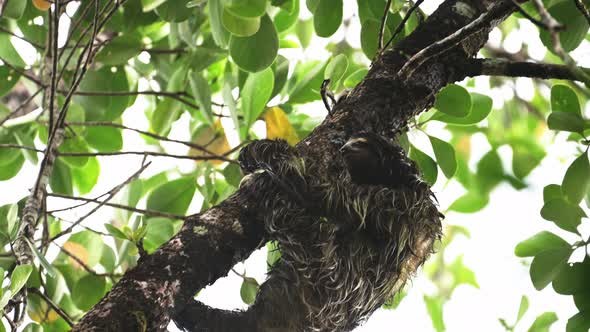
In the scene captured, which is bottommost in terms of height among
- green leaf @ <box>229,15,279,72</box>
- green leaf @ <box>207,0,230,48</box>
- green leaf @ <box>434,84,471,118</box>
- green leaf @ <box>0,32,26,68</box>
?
green leaf @ <box>434,84,471,118</box>

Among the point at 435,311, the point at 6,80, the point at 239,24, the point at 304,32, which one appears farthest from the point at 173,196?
the point at 435,311

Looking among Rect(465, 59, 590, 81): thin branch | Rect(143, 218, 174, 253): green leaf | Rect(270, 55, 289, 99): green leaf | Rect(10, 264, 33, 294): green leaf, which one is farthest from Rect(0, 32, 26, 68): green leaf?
Rect(465, 59, 590, 81): thin branch

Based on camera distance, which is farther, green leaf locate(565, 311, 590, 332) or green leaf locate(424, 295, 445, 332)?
green leaf locate(424, 295, 445, 332)

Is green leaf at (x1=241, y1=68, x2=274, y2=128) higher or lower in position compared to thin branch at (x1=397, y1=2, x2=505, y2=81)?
higher

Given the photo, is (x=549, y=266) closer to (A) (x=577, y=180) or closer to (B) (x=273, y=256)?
(A) (x=577, y=180)

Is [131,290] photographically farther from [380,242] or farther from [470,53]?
[470,53]

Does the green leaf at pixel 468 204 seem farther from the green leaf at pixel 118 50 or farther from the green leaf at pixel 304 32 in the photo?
the green leaf at pixel 118 50

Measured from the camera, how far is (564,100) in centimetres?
186

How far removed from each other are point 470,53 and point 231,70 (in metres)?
0.97

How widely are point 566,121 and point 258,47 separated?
2.52ft

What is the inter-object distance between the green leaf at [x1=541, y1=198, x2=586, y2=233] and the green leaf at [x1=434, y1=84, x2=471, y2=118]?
0.33 metres

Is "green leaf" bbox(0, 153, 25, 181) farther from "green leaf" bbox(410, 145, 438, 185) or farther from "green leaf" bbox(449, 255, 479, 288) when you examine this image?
"green leaf" bbox(449, 255, 479, 288)

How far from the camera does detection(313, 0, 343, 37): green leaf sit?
6.54 feet

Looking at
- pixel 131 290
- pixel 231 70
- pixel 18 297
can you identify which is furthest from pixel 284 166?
pixel 231 70
